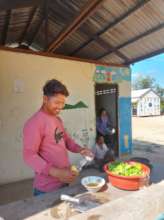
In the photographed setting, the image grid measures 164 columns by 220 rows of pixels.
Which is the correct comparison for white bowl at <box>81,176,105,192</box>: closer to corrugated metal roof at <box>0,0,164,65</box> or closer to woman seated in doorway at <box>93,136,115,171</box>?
corrugated metal roof at <box>0,0,164,65</box>

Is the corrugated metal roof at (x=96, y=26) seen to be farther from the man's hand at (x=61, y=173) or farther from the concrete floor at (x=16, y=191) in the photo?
the concrete floor at (x=16, y=191)

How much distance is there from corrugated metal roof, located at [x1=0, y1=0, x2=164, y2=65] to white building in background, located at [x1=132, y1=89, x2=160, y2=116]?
819 inches

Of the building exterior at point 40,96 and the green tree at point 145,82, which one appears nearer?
the building exterior at point 40,96

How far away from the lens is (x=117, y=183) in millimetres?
1461

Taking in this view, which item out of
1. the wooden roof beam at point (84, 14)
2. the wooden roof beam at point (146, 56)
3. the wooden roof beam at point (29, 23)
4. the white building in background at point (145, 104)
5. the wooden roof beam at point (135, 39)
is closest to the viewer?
the wooden roof beam at point (84, 14)

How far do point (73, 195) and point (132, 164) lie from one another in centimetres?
50

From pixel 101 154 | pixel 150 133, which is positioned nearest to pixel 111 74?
pixel 101 154

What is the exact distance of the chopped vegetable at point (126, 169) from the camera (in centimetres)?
147

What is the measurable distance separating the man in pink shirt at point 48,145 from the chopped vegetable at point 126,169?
0.67 ft

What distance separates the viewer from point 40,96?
13.8 ft

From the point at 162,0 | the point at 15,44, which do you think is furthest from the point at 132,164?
the point at 15,44

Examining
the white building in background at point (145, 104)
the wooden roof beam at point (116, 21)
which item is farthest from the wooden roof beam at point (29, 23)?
the white building in background at point (145, 104)

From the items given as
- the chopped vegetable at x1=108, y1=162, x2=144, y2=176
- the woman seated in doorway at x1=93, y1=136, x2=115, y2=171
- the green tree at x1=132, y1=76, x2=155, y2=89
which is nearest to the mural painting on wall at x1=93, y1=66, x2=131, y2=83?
the woman seated in doorway at x1=93, y1=136, x2=115, y2=171

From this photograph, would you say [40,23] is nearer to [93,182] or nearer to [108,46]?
[108,46]
